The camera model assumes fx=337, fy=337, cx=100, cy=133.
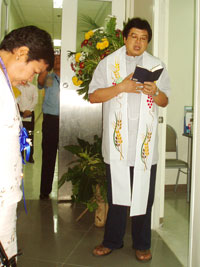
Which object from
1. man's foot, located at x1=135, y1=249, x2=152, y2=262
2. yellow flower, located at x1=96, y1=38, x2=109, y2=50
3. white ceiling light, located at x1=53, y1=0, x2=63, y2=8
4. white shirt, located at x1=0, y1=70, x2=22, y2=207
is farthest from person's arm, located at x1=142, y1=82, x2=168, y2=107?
white ceiling light, located at x1=53, y1=0, x2=63, y2=8

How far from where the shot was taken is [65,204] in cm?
379

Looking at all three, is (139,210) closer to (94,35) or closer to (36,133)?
(94,35)

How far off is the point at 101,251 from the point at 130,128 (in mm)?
968

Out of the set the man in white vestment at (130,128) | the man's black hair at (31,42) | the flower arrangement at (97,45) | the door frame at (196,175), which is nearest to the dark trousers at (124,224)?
the man in white vestment at (130,128)

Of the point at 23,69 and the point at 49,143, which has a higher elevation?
the point at 23,69

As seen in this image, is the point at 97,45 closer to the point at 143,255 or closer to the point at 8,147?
the point at 143,255

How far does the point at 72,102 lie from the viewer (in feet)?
12.7

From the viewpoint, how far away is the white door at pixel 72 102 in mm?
3775

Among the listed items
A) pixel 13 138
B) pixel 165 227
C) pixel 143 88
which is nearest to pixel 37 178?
pixel 165 227

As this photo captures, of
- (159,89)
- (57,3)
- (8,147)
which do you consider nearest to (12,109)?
(8,147)

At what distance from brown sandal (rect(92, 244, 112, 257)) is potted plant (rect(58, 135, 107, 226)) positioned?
0.48 meters

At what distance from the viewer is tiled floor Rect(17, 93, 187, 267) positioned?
2.48 m

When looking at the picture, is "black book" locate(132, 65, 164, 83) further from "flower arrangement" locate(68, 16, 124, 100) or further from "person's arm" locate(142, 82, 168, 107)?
"flower arrangement" locate(68, 16, 124, 100)

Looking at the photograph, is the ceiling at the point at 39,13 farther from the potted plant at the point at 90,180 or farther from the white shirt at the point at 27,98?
the potted plant at the point at 90,180
